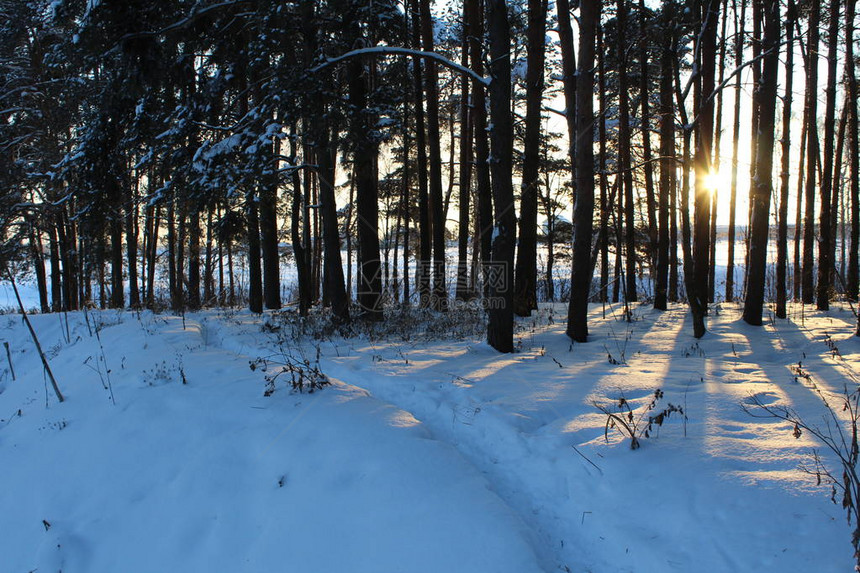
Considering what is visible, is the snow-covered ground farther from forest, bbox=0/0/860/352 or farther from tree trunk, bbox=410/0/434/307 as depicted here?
tree trunk, bbox=410/0/434/307

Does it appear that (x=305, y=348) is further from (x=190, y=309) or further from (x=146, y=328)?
(x=190, y=309)

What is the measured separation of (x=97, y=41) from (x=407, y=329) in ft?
22.5

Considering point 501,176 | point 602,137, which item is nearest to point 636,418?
point 501,176

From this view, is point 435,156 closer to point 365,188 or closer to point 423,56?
point 365,188

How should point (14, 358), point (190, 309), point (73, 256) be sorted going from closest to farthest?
point (14, 358) < point (190, 309) < point (73, 256)

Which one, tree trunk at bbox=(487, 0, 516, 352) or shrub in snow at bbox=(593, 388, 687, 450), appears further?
tree trunk at bbox=(487, 0, 516, 352)

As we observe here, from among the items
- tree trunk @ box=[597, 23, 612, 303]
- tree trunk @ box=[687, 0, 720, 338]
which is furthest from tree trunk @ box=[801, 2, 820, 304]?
tree trunk @ box=[597, 23, 612, 303]

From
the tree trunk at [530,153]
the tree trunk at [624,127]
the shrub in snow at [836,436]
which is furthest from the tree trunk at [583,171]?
the tree trunk at [624,127]

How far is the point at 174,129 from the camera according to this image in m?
7.42

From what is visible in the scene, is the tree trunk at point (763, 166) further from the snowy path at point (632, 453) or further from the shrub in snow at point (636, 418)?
the shrub in snow at point (636, 418)

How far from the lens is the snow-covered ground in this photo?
2725 millimetres

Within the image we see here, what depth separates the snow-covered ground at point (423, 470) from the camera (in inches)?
107

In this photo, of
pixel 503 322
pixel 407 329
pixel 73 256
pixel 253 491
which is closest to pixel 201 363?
pixel 253 491

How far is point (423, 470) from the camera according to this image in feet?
11.4
